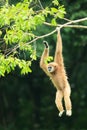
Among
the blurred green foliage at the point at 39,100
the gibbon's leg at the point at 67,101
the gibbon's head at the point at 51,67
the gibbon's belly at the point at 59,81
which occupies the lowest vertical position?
the blurred green foliage at the point at 39,100

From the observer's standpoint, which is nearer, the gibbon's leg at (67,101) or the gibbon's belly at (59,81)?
the gibbon's leg at (67,101)

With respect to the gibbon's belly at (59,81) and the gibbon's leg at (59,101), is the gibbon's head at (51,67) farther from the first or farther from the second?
the gibbon's leg at (59,101)

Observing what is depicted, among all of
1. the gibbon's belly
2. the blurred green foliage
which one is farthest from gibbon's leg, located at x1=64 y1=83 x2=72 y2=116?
the blurred green foliage

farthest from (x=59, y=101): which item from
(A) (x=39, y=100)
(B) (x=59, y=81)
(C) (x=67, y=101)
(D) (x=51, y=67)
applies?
(A) (x=39, y=100)

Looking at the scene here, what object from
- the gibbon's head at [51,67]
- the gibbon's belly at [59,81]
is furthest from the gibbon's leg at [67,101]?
the gibbon's head at [51,67]

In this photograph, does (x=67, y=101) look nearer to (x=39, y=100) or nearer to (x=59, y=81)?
(x=59, y=81)

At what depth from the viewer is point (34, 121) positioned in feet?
86.9

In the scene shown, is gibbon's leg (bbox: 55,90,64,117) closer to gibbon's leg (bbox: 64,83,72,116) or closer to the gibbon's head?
gibbon's leg (bbox: 64,83,72,116)

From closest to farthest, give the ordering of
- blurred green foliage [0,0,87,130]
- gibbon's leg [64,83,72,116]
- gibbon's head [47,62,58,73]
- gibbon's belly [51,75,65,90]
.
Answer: gibbon's head [47,62,58,73] → gibbon's leg [64,83,72,116] → gibbon's belly [51,75,65,90] → blurred green foliage [0,0,87,130]

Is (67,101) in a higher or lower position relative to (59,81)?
lower

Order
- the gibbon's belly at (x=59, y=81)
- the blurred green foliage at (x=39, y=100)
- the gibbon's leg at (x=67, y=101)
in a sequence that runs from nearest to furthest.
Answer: the gibbon's leg at (x=67, y=101) < the gibbon's belly at (x=59, y=81) < the blurred green foliage at (x=39, y=100)

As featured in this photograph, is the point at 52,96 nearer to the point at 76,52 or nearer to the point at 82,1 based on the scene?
the point at 76,52

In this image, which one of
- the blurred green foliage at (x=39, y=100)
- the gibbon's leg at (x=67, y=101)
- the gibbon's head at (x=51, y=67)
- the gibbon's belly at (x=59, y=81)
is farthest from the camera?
the blurred green foliage at (x=39, y=100)

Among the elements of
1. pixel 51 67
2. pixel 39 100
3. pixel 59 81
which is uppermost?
pixel 51 67
